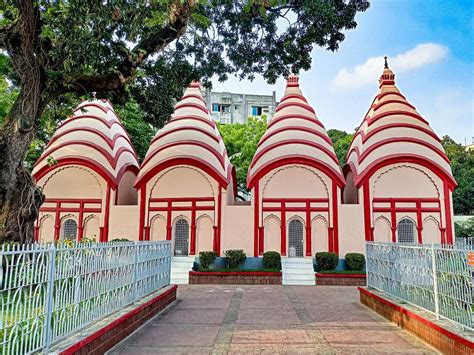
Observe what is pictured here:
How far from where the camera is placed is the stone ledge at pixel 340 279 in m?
13.7

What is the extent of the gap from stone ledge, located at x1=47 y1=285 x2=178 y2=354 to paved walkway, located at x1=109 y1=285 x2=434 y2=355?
152mm

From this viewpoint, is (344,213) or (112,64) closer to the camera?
(112,64)

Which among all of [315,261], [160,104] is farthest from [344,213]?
[160,104]

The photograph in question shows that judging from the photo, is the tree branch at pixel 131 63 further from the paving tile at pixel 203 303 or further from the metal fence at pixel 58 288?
the paving tile at pixel 203 303

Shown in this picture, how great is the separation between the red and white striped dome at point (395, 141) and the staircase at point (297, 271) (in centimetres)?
374

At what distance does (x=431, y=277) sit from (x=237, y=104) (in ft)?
120

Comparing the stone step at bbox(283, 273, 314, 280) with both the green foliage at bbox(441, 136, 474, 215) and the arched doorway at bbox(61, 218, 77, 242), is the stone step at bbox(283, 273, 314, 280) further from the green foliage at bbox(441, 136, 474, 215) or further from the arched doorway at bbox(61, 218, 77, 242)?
the green foliage at bbox(441, 136, 474, 215)

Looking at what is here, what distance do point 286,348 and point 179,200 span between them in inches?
433

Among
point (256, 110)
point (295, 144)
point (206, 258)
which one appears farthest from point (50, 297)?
point (256, 110)

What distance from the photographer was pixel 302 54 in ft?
37.7

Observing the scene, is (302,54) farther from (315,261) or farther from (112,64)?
(315,261)

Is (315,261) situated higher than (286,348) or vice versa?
(315,261)

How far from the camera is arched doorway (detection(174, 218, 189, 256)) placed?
52.7 ft

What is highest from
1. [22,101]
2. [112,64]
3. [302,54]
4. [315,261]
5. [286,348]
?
[302,54]
